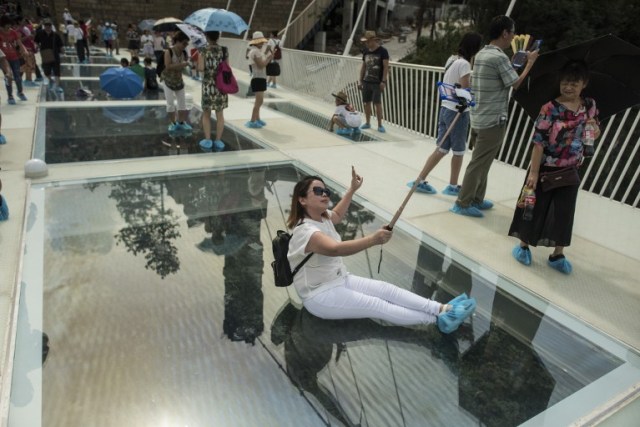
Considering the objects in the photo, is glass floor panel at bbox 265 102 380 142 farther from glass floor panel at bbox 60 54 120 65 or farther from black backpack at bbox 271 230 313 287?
glass floor panel at bbox 60 54 120 65

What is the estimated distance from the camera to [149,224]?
399cm

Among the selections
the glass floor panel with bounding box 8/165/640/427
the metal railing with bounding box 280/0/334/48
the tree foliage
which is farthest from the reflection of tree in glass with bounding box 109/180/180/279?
the metal railing with bounding box 280/0/334/48

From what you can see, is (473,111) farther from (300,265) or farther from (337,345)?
(337,345)

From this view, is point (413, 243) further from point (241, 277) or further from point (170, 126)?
point (170, 126)

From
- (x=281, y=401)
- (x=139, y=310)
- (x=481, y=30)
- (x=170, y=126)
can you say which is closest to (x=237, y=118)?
(x=170, y=126)

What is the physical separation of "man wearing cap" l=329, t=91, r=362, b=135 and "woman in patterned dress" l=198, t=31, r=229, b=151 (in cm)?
223

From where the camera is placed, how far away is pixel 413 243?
4.04 m

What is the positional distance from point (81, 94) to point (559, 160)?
9582 millimetres

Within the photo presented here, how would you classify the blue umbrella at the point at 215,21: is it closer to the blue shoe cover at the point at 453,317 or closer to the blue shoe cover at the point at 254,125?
the blue shoe cover at the point at 254,125

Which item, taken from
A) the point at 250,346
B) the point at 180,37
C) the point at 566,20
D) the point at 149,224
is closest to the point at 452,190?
the point at 149,224

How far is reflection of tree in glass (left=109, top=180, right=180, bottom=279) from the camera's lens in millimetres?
3467

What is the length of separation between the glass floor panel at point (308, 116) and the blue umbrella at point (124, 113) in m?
2.82

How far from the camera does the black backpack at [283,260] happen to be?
2717 mm

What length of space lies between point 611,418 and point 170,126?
6845mm
